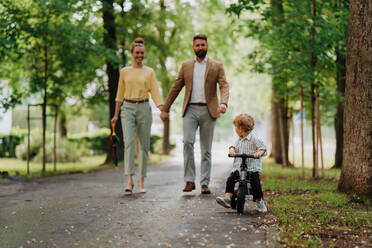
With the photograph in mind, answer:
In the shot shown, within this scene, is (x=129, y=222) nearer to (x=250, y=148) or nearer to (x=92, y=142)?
(x=250, y=148)

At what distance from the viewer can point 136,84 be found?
775 centimetres

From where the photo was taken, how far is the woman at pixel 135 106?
774 cm

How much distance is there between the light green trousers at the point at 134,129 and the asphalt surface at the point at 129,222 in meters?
0.49

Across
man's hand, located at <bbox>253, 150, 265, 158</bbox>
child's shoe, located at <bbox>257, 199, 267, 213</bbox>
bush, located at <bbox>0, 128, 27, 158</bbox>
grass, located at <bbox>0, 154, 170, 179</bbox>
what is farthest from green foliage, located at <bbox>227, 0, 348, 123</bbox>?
bush, located at <bbox>0, 128, 27, 158</bbox>

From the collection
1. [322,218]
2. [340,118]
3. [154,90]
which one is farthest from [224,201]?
[340,118]

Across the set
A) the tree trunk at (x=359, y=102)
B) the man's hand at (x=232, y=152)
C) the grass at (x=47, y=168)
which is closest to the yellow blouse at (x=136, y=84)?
the man's hand at (x=232, y=152)

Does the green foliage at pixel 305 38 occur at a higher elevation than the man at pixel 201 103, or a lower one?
higher

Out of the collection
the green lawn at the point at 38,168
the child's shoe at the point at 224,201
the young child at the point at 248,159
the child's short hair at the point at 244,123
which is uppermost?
the child's short hair at the point at 244,123

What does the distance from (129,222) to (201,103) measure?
2.85 m

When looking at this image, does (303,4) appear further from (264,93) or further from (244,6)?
(264,93)

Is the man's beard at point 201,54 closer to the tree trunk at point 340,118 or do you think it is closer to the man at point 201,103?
the man at point 201,103

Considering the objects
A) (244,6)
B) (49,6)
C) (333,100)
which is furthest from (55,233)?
(333,100)

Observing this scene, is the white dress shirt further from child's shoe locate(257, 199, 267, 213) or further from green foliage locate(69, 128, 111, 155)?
green foliage locate(69, 128, 111, 155)

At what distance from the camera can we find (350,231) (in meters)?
4.68
